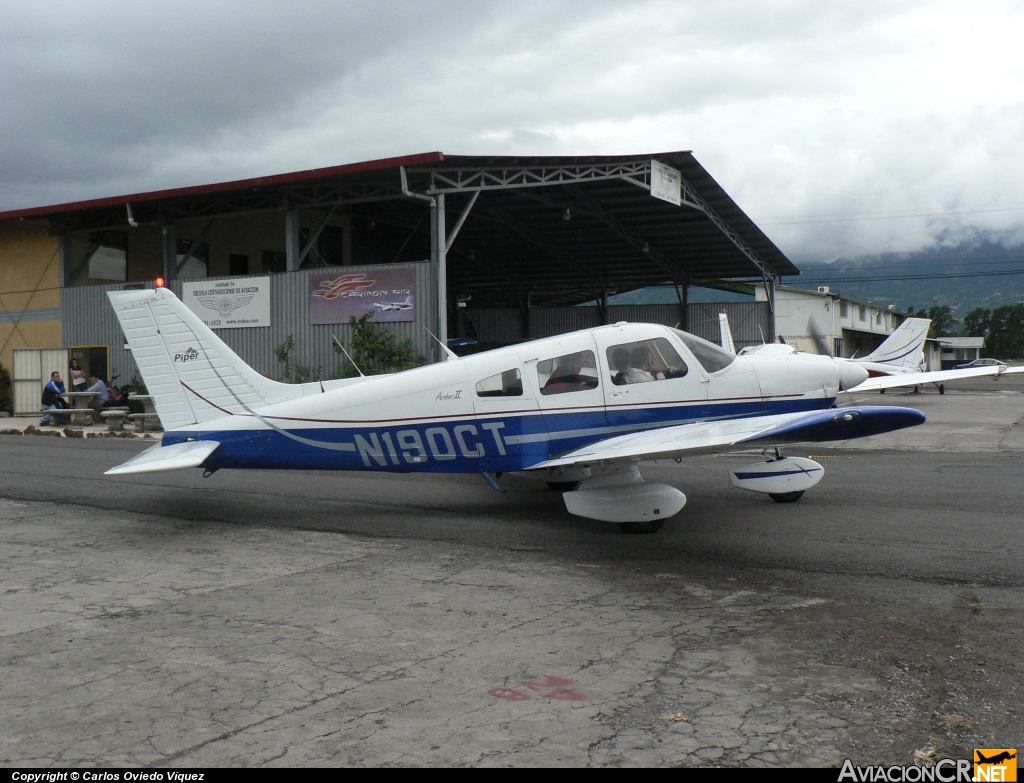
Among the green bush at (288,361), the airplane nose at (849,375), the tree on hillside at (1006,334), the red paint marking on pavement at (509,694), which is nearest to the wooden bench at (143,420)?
the green bush at (288,361)

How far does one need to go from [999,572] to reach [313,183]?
1989 centimetres

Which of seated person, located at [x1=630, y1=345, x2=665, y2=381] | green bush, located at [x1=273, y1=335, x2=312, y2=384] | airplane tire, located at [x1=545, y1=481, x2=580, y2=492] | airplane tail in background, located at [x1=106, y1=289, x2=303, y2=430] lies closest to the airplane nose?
seated person, located at [x1=630, y1=345, x2=665, y2=381]

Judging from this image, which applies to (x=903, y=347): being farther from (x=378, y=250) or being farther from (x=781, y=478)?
(x=781, y=478)

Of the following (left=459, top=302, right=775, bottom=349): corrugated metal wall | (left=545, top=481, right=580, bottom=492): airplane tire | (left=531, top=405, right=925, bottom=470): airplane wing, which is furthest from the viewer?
(left=459, top=302, right=775, bottom=349): corrugated metal wall

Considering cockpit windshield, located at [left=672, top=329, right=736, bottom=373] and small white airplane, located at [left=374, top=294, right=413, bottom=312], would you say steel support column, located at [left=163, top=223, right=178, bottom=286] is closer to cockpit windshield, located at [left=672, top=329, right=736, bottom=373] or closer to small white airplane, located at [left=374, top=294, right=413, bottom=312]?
small white airplane, located at [left=374, top=294, right=413, bottom=312]

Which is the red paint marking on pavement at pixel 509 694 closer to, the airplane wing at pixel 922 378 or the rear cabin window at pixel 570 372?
the rear cabin window at pixel 570 372

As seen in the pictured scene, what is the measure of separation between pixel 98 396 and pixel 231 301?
4733mm

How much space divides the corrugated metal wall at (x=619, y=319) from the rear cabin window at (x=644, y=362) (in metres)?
26.0

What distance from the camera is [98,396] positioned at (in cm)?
2416

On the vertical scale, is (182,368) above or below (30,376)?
above

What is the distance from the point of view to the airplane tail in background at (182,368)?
29.5 ft

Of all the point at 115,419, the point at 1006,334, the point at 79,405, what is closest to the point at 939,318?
the point at 1006,334

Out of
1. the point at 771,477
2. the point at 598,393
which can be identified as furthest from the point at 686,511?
the point at 598,393

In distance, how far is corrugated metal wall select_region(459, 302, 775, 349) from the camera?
118 ft
